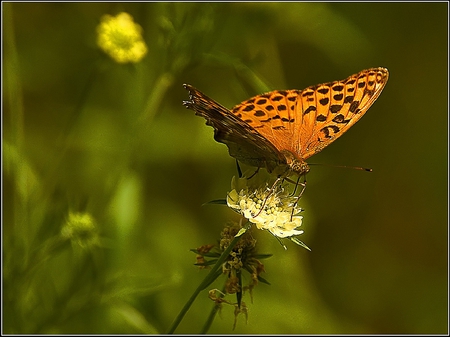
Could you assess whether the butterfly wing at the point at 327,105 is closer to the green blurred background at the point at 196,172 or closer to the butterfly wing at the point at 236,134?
the butterfly wing at the point at 236,134

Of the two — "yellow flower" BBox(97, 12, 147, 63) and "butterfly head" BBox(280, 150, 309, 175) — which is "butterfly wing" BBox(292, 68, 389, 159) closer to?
"butterfly head" BBox(280, 150, 309, 175)

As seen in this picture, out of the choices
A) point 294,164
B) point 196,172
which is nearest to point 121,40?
point 196,172

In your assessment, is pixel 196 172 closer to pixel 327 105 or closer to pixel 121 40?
pixel 121 40

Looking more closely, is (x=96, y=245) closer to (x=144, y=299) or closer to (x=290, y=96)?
(x=144, y=299)

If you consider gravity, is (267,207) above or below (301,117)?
below

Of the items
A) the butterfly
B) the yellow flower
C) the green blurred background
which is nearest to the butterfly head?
the butterfly

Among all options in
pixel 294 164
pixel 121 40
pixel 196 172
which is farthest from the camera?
pixel 196 172
